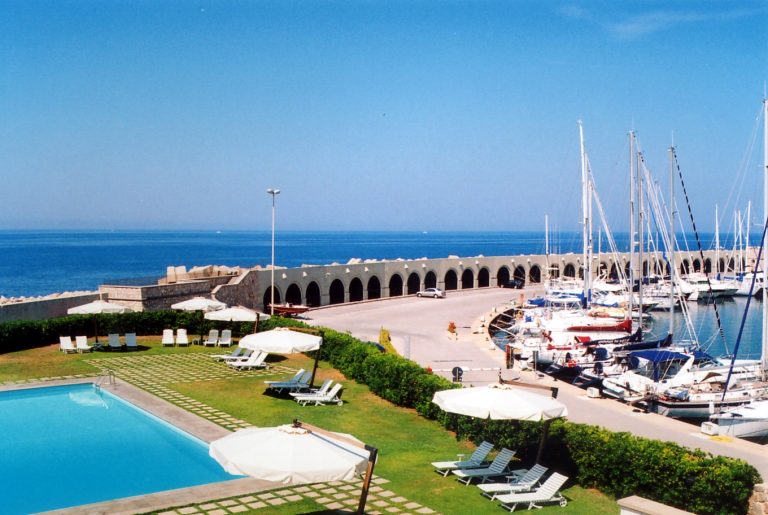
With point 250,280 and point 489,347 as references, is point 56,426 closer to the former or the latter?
point 489,347

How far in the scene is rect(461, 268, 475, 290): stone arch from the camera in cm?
7131

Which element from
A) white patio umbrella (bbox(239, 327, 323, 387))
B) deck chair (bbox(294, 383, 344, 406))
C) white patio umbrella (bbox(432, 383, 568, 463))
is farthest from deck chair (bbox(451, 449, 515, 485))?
white patio umbrella (bbox(239, 327, 323, 387))

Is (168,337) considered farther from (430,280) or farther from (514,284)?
(514,284)

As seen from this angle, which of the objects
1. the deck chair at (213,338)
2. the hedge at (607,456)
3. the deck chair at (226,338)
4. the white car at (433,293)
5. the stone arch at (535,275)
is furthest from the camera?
the stone arch at (535,275)

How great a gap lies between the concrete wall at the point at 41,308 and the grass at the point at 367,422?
279cm

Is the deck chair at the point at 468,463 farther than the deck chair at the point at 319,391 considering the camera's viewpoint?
No

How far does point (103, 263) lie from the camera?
6334 inches

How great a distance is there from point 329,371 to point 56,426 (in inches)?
390

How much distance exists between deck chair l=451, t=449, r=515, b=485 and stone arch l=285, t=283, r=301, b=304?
38.0 meters

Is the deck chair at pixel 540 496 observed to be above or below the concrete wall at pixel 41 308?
below

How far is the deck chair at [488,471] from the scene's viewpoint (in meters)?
14.3

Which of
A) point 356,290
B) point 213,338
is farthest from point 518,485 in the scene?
point 356,290

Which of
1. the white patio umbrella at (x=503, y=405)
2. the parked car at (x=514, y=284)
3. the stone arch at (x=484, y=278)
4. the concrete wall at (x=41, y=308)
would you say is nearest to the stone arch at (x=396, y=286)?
the stone arch at (x=484, y=278)

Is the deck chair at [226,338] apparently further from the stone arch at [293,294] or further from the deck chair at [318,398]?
the stone arch at [293,294]
